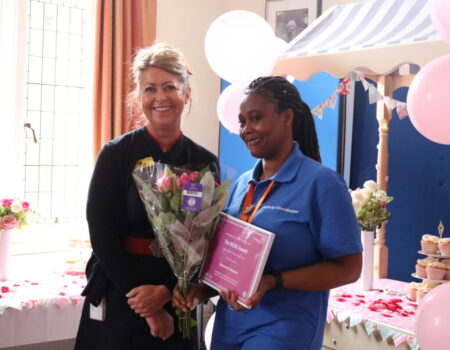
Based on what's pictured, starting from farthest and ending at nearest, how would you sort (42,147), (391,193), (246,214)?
(42,147) < (391,193) < (246,214)

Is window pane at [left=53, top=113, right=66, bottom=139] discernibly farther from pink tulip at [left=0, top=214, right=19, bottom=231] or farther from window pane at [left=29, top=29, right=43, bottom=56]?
pink tulip at [left=0, top=214, right=19, bottom=231]

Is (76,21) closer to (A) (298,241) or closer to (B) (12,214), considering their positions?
(B) (12,214)

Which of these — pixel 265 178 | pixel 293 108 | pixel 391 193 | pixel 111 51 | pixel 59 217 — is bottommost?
pixel 59 217

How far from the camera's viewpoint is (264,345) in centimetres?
143

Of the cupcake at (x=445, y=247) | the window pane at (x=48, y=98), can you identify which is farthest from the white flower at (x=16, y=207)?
the cupcake at (x=445, y=247)

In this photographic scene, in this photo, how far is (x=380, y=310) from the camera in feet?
8.65

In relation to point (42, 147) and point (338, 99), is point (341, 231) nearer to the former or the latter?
point (338, 99)

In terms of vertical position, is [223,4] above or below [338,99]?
above

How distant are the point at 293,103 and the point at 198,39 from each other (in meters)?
3.68

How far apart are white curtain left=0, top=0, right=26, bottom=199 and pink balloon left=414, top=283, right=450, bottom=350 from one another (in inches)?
119

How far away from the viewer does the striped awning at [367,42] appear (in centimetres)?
260

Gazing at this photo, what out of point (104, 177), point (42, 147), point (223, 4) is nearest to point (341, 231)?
point (104, 177)

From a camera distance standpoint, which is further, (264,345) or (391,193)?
(391,193)

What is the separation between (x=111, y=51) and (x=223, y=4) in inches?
50.6
